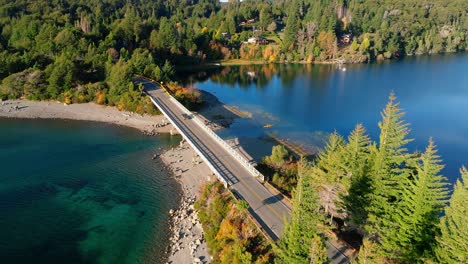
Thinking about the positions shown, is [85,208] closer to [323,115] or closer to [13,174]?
[13,174]

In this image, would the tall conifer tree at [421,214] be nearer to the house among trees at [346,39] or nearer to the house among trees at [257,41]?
the house among trees at [257,41]

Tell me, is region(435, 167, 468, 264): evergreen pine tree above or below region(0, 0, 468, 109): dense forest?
below

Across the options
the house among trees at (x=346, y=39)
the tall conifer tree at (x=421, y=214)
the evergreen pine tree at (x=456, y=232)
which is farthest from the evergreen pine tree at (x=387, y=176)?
the house among trees at (x=346, y=39)

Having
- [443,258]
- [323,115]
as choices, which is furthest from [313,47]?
[443,258]

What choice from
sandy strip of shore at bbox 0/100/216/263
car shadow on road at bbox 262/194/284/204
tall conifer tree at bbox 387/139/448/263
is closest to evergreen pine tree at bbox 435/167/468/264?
tall conifer tree at bbox 387/139/448/263

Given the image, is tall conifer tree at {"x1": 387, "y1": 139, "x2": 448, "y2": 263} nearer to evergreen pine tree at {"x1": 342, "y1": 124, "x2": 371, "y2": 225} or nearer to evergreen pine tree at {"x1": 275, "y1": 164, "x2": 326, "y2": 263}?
evergreen pine tree at {"x1": 342, "y1": 124, "x2": 371, "y2": 225}
